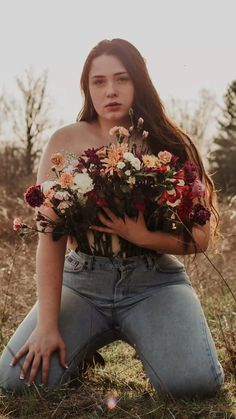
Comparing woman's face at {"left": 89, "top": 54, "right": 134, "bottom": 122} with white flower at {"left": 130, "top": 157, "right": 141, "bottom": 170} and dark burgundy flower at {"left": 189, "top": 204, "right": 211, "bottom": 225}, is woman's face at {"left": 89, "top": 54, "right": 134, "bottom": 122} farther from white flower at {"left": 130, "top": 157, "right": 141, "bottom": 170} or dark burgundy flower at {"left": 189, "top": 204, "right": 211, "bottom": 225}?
dark burgundy flower at {"left": 189, "top": 204, "right": 211, "bottom": 225}

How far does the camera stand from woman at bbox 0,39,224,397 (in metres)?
2.89

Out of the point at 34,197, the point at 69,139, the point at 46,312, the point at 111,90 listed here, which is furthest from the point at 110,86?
the point at 46,312

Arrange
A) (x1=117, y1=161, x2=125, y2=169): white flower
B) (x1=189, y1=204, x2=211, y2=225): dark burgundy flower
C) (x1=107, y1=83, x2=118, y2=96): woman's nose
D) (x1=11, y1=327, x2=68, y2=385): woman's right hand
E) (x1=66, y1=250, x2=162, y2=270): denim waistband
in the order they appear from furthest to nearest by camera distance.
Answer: (x1=107, y1=83, x2=118, y2=96): woman's nose < (x1=66, y1=250, x2=162, y2=270): denim waistband < (x1=11, y1=327, x2=68, y2=385): woman's right hand < (x1=189, y1=204, x2=211, y2=225): dark burgundy flower < (x1=117, y1=161, x2=125, y2=169): white flower

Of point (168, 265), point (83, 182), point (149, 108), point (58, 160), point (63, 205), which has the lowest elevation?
point (168, 265)

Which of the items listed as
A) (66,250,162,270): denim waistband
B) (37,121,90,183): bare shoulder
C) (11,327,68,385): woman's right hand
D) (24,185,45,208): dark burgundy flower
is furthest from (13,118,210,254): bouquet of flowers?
(11,327,68,385): woman's right hand

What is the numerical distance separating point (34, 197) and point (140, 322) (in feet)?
2.79

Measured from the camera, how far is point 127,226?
113 inches

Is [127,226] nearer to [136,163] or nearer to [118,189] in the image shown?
[118,189]

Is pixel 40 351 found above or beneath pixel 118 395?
above

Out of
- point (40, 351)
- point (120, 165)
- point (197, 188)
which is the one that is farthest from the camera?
point (40, 351)

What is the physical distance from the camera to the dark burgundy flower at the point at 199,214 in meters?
2.80

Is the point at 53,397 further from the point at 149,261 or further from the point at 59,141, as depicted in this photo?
the point at 59,141

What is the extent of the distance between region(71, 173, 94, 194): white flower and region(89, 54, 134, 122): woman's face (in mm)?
658

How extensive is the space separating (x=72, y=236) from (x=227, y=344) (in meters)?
1.20
